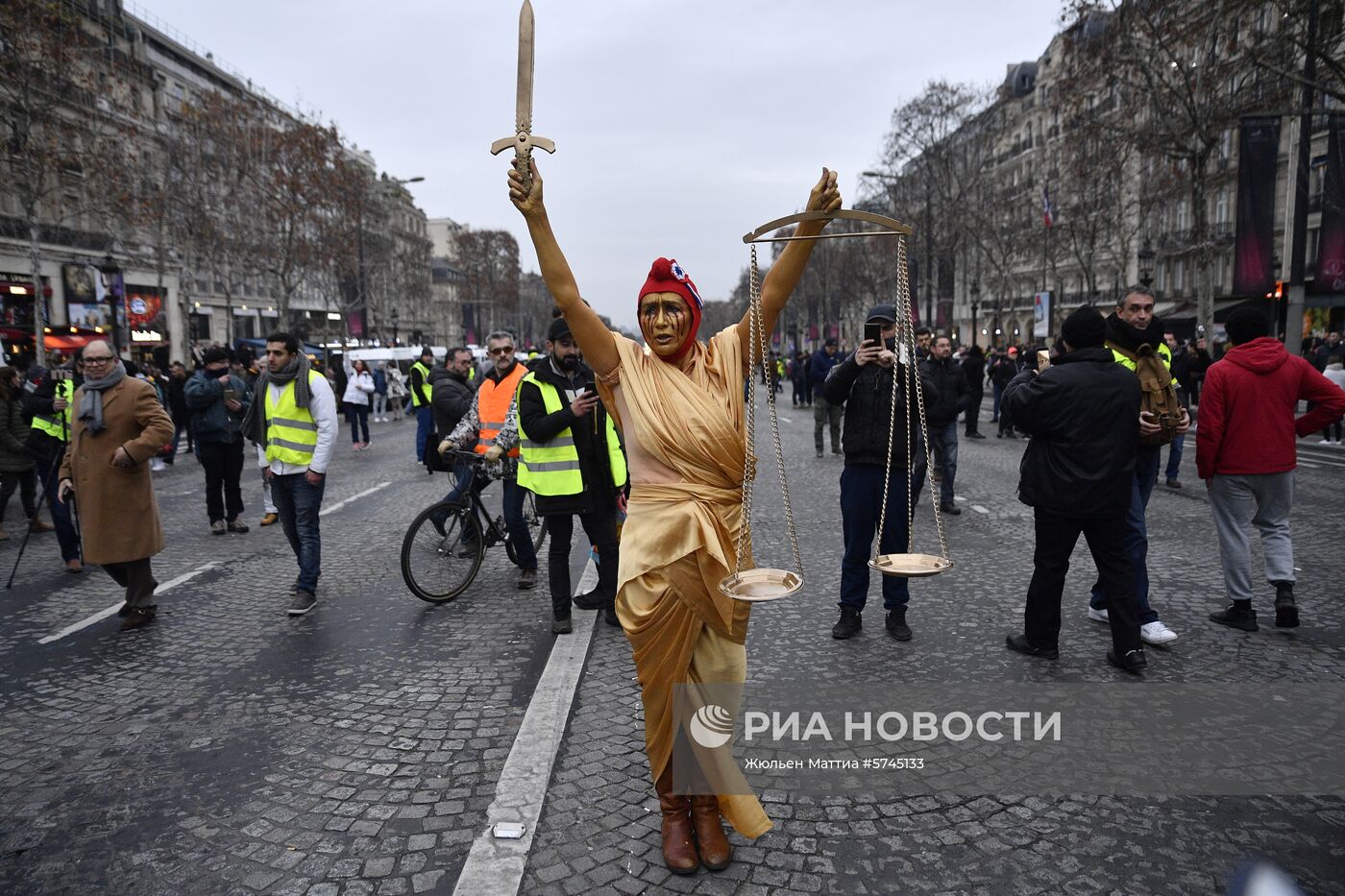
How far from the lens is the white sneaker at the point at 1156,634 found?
4875 millimetres

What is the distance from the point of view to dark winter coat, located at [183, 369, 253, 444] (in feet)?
29.3

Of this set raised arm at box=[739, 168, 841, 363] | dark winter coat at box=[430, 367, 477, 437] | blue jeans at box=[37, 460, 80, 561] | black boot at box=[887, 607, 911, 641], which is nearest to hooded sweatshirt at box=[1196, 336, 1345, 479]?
black boot at box=[887, 607, 911, 641]

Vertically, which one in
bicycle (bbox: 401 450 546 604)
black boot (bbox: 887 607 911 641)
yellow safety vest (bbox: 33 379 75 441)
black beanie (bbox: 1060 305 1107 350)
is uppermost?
black beanie (bbox: 1060 305 1107 350)

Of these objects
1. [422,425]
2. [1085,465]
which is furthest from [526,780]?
[422,425]

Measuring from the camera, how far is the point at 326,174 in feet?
102

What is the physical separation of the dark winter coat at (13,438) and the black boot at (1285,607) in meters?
11.0

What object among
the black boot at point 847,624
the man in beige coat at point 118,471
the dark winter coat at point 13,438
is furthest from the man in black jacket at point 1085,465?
the dark winter coat at point 13,438

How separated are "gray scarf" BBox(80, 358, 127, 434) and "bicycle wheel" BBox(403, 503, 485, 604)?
85.2 inches

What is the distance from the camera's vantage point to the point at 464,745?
12.5 ft

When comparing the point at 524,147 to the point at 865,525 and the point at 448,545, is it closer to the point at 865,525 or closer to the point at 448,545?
the point at 865,525

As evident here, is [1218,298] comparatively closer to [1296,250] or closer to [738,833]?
[1296,250]

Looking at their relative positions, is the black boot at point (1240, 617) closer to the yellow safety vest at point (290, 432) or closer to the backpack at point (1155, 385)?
the backpack at point (1155, 385)

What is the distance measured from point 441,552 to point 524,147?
4.23 metres

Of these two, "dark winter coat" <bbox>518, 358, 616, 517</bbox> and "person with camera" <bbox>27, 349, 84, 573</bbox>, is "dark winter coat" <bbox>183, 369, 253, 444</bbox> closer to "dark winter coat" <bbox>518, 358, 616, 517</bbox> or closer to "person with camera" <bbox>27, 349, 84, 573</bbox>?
"person with camera" <bbox>27, 349, 84, 573</bbox>
